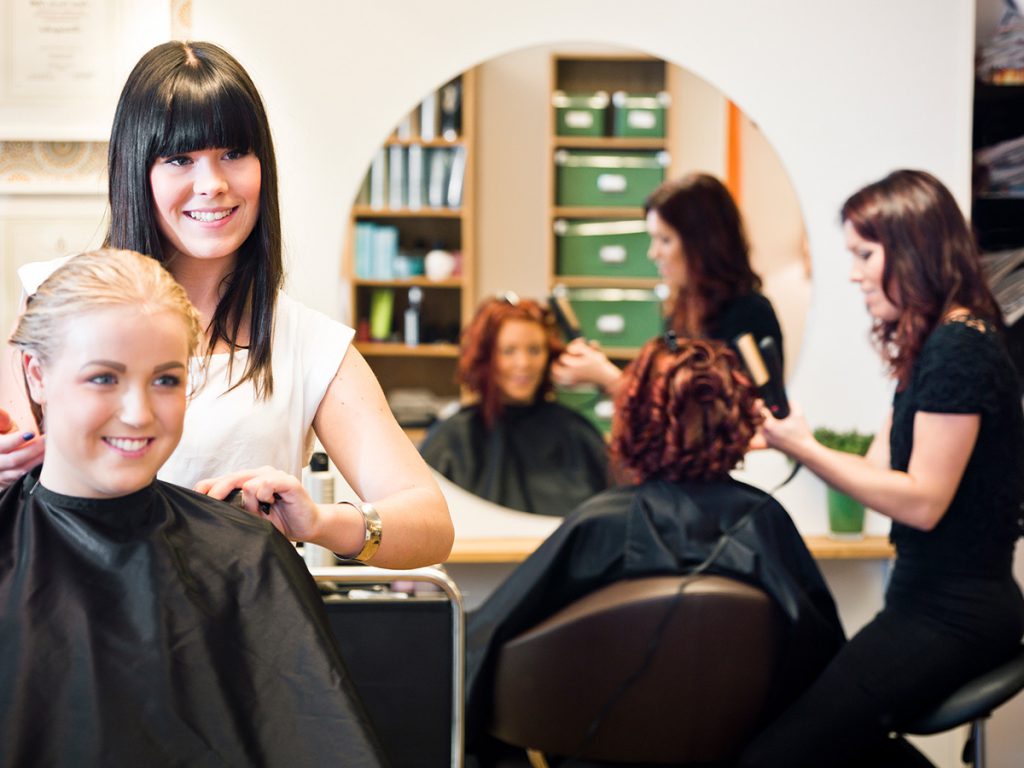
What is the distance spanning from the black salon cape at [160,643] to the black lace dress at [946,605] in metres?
1.27

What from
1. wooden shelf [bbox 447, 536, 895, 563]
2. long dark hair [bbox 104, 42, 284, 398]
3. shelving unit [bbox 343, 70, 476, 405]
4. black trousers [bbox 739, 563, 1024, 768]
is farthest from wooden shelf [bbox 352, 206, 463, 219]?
long dark hair [bbox 104, 42, 284, 398]

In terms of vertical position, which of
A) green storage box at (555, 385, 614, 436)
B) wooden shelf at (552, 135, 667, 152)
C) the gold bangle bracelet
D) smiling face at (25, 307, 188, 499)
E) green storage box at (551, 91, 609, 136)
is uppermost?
green storage box at (551, 91, 609, 136)

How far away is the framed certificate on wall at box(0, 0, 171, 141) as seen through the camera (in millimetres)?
2840

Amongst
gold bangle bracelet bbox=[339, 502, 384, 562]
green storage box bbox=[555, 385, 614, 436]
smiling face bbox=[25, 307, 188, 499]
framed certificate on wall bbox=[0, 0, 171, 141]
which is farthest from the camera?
green storage box bbox=[555, 385, 614, 436]

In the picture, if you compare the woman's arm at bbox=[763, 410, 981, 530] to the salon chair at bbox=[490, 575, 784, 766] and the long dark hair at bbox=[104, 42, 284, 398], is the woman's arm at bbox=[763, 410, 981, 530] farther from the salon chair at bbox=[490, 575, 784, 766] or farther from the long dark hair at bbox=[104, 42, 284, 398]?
the long dark hair at bbox=[104, 42, 284, 398]

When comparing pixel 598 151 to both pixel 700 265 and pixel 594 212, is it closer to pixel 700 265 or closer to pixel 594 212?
pixel 594 212

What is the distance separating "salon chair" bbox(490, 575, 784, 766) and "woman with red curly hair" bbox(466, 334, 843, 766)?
0.37 ft

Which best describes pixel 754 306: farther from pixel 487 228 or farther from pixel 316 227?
pixel 316 227

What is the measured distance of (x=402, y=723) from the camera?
205 cm

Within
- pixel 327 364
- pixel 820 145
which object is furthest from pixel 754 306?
pixel 327 364

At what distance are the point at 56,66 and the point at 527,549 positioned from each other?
166cm

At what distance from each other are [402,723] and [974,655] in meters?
1.09

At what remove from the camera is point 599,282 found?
3055 millimetres

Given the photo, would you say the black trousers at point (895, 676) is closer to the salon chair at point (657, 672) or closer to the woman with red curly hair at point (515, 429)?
the salon chair at point (657, 672)
